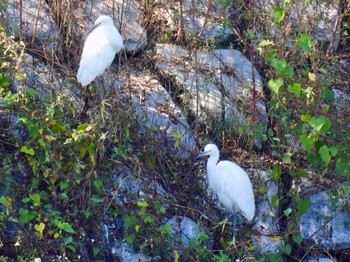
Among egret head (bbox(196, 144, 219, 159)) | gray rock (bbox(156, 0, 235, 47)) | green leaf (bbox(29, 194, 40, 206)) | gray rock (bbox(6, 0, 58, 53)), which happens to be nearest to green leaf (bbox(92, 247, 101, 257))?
green leaf (bbox(29, 194, 40, 206))

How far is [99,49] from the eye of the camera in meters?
6.66

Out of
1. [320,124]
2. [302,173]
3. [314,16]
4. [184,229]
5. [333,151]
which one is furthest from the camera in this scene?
[314,16]

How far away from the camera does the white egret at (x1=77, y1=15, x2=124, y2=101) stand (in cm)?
652

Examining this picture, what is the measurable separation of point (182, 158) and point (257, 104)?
0.86 meters

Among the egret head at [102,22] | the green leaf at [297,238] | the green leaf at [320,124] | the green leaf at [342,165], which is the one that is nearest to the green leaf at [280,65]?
the green leaf at [320,124]

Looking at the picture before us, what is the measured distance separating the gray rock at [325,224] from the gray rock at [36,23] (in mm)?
2322

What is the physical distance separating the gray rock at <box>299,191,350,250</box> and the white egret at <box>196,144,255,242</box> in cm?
50

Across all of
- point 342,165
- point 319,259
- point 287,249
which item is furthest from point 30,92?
point 319,259

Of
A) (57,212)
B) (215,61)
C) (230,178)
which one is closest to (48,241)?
(57,212)

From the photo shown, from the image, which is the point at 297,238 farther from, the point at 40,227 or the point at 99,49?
the point at 99,49

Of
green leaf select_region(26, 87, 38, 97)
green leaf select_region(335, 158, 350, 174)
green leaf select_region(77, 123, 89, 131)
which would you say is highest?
green leaf select_region(26, 87, 38, 97)

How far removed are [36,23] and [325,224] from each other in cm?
271

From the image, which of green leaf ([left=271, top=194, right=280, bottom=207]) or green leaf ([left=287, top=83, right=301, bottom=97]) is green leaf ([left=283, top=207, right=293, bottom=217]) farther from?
green leaf ([left=287, top=83, right=301, bottom=97])

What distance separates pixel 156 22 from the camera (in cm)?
771
